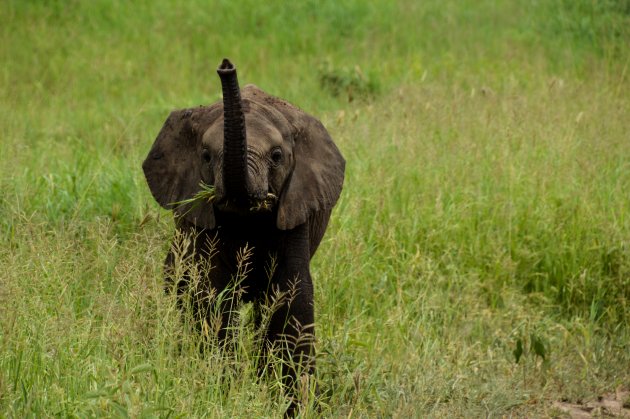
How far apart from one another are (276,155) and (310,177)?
0.32 m

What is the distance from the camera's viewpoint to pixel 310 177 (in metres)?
5.08

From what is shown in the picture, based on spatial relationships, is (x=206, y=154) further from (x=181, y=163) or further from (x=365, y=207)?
(x=365, y=207)

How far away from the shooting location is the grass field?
14.1 feet

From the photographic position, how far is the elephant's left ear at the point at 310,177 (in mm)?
4922

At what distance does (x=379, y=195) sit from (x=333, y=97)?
3.48m

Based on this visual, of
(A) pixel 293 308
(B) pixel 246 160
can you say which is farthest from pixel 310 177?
(B) pixel 246 160

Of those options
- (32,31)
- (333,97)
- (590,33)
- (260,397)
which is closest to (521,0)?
(590,33)

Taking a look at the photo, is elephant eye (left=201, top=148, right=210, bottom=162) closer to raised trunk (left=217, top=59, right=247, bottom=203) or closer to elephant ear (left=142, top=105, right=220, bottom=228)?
elephant ear (left=142, top=105, right=220, bottom=228)

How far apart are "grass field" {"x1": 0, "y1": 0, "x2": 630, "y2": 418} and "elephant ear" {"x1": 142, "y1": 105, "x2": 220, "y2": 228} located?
231 millimetres

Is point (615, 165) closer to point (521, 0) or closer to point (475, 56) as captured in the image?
point (475, 56)

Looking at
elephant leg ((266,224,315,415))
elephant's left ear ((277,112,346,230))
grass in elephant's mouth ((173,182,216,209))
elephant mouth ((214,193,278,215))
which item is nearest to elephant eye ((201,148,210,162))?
grass in elephant's mouth ((173,182,216,209))

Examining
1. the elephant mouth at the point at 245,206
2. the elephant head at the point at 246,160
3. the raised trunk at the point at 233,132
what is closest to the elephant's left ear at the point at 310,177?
the elephant head at the point at 246,160

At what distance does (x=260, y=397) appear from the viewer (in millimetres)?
4238

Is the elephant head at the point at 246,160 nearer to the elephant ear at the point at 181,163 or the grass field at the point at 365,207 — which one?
the elephant ear at the point at 181,163
